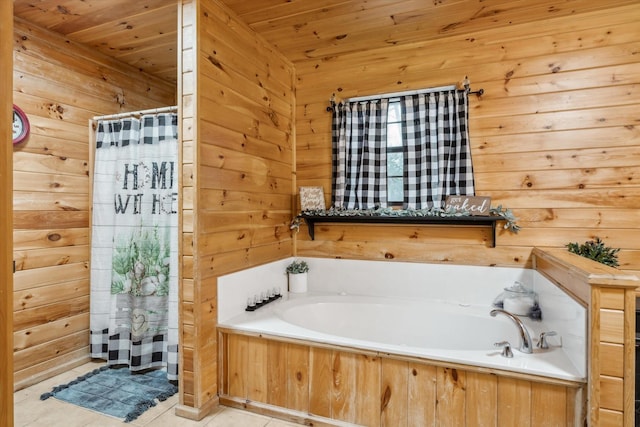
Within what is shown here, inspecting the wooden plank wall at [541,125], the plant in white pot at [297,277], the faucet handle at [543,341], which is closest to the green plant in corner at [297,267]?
the plant in white pot at [297,277]

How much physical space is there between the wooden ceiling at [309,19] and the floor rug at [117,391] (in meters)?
2.43

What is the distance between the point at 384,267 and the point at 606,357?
1.56 meters

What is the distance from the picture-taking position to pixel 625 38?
7.54 feet

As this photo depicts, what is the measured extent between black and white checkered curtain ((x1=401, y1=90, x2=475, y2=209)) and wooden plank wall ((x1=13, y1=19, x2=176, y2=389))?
2487mm

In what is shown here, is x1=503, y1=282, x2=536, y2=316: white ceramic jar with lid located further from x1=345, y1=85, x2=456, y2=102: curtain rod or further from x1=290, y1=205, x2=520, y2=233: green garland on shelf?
x1=345, y1=85, x2=456, y2=102: curtain rod

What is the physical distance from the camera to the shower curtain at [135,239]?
2475mm

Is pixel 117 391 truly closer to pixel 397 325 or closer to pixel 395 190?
pixel 397 325

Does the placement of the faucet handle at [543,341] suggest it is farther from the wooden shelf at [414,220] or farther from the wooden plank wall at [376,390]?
the wooden shelf at [414,220]

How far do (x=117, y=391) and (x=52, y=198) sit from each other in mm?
1415

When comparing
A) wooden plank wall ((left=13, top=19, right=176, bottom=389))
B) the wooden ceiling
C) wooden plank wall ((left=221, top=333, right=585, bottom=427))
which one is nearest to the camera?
wooden plank wall ((left=221, top=333, right=585, bottom=427))

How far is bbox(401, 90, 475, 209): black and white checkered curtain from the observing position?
261cm

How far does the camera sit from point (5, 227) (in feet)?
2.42

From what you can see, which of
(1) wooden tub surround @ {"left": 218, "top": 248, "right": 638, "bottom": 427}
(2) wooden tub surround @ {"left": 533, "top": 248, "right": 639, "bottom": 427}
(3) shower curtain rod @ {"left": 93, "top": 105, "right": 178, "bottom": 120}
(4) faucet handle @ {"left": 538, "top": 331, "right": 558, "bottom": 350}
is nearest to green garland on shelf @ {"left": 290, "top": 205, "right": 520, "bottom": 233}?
(1) wooden tub surround @ {"left": 218, "top": 248, "right": 638, "bottom": 427}

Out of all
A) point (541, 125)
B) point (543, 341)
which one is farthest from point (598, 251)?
point (541, 125)
